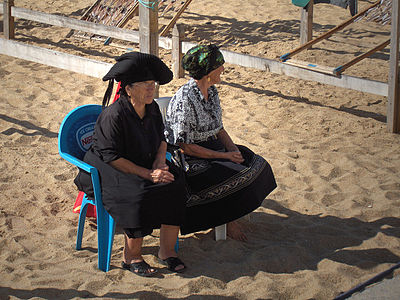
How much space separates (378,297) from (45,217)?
259cm

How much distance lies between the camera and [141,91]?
352 cm

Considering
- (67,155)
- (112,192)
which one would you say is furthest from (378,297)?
(67,155)

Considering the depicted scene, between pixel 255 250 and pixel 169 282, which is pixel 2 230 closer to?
pixel 169 282

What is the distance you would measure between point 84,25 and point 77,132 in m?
4.53

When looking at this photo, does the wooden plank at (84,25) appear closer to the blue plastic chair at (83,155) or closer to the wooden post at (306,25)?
the wooden post at (306,25)

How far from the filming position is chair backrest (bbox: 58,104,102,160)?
3.85 metres

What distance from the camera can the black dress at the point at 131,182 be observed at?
342cm

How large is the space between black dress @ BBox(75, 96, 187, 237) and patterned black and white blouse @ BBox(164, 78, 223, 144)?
0.36 metres

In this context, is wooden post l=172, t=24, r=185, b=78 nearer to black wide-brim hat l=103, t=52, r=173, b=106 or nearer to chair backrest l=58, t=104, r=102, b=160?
chair backrest l=58, t=104, r=102, b=160

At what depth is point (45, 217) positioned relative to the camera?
4.39m

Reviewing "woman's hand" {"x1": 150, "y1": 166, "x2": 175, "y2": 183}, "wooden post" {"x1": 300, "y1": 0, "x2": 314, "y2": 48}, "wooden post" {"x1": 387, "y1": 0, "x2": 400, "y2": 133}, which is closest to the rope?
"woman's hand" {"x1": 150, "y1": 166, "x2": 175, "y2": 183}

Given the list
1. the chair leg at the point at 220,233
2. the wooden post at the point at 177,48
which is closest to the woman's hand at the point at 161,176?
the chair leg at the point at 220,233

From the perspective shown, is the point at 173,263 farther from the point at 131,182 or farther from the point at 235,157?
the point at 235,157

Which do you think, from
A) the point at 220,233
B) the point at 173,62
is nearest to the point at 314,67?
the point at 173,62
